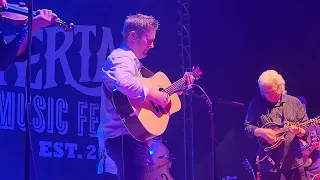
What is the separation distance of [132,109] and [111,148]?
325 mm

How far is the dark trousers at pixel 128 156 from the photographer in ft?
12.1

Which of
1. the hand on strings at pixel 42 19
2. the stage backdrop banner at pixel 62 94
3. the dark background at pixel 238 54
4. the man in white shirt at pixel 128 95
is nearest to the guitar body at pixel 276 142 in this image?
the dark background at pixel 238 54

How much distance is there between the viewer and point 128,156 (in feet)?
12.2

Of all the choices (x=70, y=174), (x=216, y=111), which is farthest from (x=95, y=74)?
(x=216, y=111)

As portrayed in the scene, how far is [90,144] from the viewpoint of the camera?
6539 mm

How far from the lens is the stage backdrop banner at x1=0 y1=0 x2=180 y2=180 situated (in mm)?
6113

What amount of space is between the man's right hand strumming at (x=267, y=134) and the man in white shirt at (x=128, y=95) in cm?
189

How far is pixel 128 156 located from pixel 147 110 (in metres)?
0.46

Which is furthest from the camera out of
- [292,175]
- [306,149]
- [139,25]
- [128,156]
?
[306,149]

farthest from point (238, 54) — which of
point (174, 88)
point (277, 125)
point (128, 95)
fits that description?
point (128, 95)

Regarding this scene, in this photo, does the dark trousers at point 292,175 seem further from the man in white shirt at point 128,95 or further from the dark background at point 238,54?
the man in white shirt at point 128,95

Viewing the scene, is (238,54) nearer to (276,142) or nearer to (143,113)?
(276,142)

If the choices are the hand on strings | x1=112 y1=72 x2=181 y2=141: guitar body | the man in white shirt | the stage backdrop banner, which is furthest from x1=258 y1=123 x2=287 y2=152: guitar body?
the hand on strings

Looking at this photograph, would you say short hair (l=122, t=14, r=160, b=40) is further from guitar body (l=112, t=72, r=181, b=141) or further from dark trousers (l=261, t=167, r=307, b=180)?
dark trousers (l=261, t=167, r=307, b=180)
